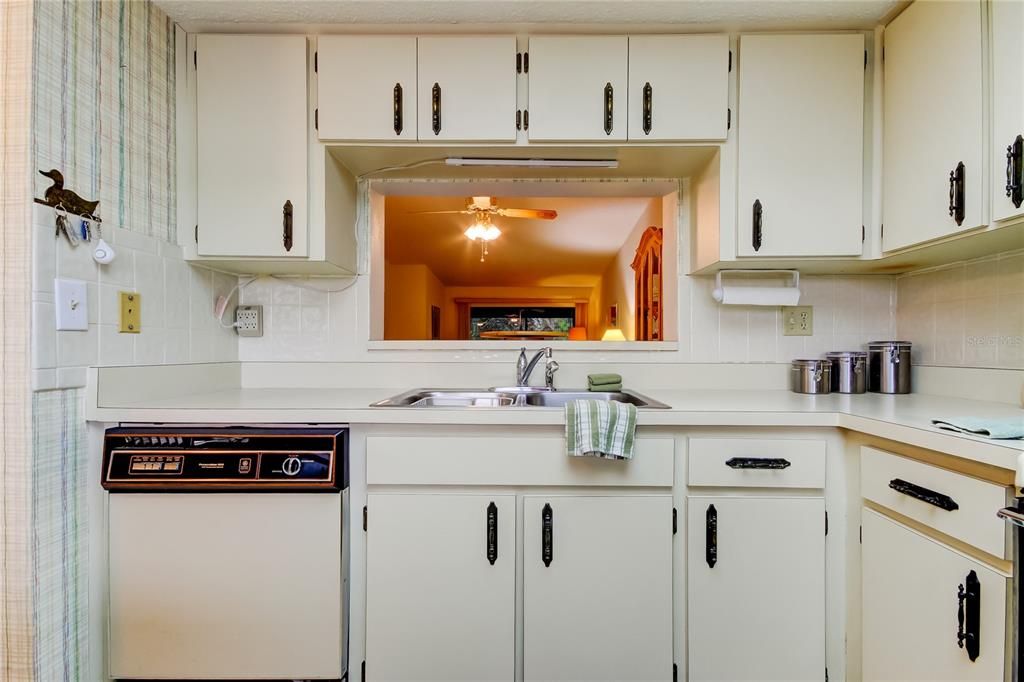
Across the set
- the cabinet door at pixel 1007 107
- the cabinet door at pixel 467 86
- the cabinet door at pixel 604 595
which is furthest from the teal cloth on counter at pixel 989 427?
the cabinet door at pixel 467 86

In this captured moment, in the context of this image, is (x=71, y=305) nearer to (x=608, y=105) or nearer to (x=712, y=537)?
(x=608, y=105)

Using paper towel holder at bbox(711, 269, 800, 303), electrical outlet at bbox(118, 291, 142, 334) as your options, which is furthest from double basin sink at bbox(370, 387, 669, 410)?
electrical outlet at bbox(118, 291, 142, 334)

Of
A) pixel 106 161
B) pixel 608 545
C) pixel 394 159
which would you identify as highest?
pixel 394 159

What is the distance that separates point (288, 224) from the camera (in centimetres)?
161

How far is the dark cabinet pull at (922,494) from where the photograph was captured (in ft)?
3.27

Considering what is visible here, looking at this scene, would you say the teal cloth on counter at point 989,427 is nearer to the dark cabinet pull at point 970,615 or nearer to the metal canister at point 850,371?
the dark cabinet pull at point 970,615

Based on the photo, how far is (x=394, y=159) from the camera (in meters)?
1.74

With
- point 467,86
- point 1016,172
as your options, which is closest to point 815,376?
point 1016,172

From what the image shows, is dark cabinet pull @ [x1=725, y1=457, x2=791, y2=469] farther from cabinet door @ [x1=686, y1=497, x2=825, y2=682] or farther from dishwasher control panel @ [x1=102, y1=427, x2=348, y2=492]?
dishwasher control panel @ [x1=102, y1=427, x2=348, y2=492]

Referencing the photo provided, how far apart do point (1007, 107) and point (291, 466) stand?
1911 mm

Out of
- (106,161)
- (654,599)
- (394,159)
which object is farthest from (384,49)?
(654,599)

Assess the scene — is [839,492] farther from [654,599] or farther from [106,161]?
[106,161]

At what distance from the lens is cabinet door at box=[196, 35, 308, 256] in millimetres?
1581

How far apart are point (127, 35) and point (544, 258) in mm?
5162
